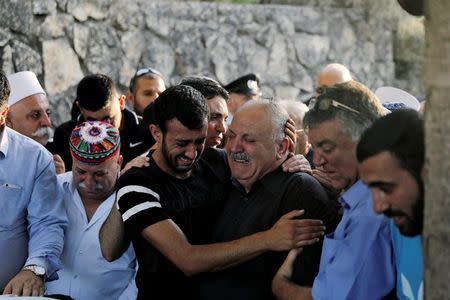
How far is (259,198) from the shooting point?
13.3ft

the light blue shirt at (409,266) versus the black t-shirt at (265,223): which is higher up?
the light blue shirt at (409,266)

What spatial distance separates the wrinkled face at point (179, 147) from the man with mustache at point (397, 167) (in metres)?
1.33

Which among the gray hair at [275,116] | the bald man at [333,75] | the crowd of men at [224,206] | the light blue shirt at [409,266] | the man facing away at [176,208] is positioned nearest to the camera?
the light blue shirt at [409,266]

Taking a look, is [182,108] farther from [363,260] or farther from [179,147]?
[363,260]

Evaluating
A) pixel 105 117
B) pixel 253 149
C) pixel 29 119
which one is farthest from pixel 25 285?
pixel 105 117

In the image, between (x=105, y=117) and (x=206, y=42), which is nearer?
(x=105, y=117)

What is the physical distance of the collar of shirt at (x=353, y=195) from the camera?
11.3 feet

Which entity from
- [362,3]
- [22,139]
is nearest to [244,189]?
[22,139]

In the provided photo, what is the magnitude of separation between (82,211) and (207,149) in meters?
0.67

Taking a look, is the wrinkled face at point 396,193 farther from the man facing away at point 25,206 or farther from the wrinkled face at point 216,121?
the wrinkled face at point 216,121

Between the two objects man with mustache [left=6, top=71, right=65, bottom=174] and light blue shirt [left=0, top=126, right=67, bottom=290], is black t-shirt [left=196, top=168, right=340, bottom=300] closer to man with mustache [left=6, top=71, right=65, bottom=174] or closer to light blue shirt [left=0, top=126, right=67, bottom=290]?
light blue shirt [left=0, top=126, right=67, bottom=290]

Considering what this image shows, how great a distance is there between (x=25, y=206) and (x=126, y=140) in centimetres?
185

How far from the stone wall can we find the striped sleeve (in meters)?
4.64

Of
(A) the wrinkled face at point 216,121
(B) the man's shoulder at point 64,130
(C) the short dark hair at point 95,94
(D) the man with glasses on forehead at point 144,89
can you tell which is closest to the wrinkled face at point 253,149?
(A) the wrinkled face at point 216,121
